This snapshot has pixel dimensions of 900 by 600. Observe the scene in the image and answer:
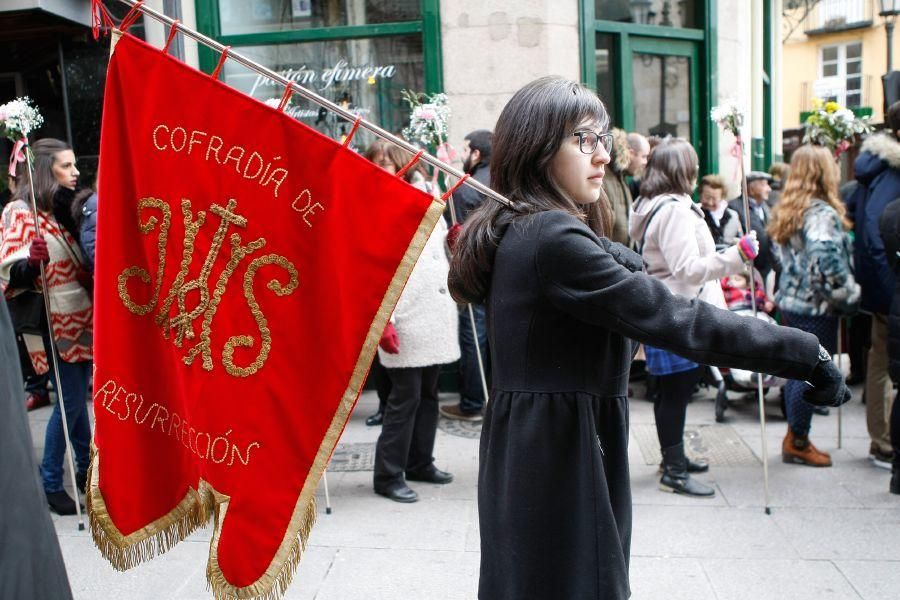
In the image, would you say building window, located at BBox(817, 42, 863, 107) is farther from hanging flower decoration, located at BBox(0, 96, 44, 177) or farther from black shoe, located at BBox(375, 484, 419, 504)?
hanging flower decoration, located at BBox(0, 96, 44, 177)

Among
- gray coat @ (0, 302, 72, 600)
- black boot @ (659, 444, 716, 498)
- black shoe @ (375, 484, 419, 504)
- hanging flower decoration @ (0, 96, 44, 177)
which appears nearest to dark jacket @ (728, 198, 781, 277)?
black boot @ (659, 444, 716, 498)

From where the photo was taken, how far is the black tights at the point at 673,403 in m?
5.09

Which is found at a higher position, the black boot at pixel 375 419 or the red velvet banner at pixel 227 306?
the red velvet banner at pixel 227 306

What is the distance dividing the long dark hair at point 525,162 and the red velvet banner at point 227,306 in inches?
6.9

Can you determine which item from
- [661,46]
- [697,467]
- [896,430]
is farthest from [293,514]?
[661,46]

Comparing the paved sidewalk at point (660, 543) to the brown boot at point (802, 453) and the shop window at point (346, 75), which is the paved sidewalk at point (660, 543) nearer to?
the brown boot at point (802, 453)

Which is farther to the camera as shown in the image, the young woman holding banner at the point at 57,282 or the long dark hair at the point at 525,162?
the young woman holding banner at the point at 57,282

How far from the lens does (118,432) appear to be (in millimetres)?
2797

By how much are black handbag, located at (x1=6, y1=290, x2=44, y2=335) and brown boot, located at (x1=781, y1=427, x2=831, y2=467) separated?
4601mm

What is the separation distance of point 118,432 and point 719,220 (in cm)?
576

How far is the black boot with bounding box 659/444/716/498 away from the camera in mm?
5180

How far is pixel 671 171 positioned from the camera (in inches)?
199

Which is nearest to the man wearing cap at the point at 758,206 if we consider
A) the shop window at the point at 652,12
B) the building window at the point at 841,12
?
the shop window at the point at 652,12

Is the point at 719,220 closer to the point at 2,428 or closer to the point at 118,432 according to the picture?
the point at 118,432
